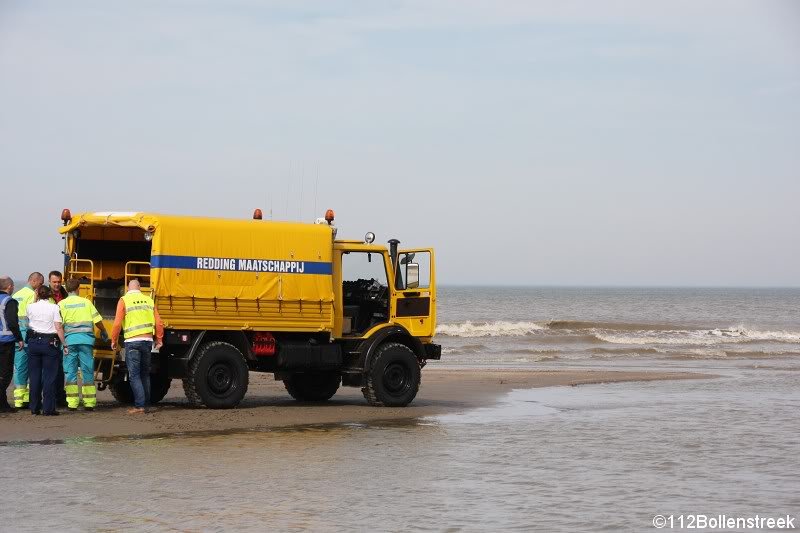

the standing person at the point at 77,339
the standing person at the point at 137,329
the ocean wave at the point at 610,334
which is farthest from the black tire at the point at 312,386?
the ocean wave at the point at 610,334

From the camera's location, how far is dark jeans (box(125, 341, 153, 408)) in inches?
562

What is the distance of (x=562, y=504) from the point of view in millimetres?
9508

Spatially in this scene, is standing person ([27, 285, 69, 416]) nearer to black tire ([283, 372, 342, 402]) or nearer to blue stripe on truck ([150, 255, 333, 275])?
blue stripe on truck ([150, 255, 333, 275])

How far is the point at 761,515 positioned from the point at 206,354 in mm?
8271

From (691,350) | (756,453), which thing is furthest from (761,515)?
(691,350)

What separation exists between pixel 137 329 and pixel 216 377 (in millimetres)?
1643

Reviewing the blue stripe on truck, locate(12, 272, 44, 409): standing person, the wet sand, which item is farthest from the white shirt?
the blue stripe on truck

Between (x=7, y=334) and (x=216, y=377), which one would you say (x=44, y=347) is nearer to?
(x=7, y=334)

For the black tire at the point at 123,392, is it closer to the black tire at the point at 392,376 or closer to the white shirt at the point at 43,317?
the white shirt at the point at 43,317

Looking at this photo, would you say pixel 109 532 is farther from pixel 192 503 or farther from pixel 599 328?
pixel 599 328

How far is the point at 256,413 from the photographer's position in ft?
50.8

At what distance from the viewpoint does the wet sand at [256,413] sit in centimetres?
1334

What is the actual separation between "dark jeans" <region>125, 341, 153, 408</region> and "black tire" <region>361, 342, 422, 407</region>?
134 inches

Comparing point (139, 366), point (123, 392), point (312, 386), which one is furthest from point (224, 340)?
point (312, 386)
